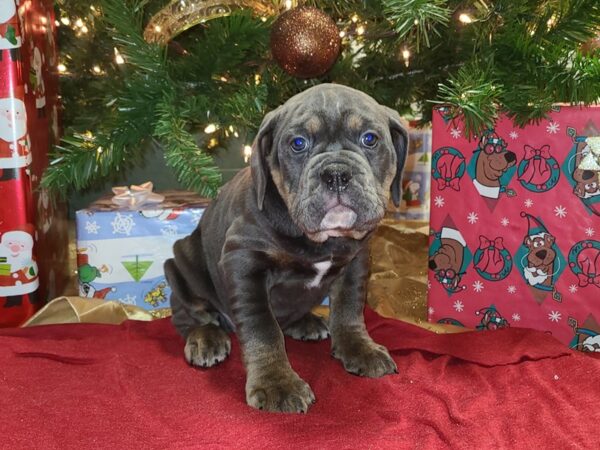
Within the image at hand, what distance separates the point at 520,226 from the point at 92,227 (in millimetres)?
1440

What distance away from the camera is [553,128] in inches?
68.9

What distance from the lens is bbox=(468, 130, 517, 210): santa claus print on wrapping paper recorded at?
1847 mm

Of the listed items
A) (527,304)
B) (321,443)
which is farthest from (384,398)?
(527,304)

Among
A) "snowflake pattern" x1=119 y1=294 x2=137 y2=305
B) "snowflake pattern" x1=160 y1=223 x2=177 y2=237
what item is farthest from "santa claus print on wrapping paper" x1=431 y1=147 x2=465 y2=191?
"snowflake pattern" x1=119 y1=294 x2=137 y2=305

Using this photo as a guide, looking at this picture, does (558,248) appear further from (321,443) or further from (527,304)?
(321,443)

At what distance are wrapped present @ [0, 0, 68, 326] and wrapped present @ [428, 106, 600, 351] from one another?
4.37ft

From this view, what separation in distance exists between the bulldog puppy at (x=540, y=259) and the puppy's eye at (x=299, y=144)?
2.62 feet

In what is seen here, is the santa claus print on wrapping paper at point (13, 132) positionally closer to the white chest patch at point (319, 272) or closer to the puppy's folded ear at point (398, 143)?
the white chest patch at point (319, 272)

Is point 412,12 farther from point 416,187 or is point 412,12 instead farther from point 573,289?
point 416,187

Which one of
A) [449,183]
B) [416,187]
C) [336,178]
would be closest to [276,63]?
[449,183]

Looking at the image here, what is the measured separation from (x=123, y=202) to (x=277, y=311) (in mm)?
833

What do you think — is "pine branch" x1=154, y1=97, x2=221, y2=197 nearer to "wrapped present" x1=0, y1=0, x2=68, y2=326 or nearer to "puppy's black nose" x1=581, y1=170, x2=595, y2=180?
"wrapped present" x1=0, y1=0, x2=68, y2=326

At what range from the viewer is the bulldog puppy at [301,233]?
55.9 inches

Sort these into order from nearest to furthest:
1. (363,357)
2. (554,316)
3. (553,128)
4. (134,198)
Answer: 1. (363,357)
2. (553,128)
3. (554,316)
4. (134,198)
